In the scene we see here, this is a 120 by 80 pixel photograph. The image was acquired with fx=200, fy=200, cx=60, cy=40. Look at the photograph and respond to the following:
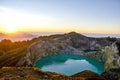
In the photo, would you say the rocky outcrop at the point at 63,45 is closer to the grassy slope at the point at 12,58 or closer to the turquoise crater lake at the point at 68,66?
the grassy slope at the point at 12,58

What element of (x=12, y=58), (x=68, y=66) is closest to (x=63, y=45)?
(x=12, y=58)

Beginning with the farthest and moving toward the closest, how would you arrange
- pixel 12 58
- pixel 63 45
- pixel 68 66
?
pixel 63 45, pixel 12 58, pixel 68 66

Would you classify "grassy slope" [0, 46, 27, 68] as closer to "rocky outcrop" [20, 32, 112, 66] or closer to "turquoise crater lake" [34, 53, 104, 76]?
"rocky outcrop" [20, 32, 112, 66]

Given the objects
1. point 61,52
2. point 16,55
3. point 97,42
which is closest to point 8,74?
point 16,55

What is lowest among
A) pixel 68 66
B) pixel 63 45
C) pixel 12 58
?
pixel 12 58

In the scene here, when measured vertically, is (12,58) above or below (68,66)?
below

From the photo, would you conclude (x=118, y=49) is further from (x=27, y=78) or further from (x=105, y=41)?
(x=105, y=41)

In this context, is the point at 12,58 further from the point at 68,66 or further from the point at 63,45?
the point at 68,66

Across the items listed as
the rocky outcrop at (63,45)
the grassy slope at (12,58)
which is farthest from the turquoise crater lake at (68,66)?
the grassy slope at (12,58)
